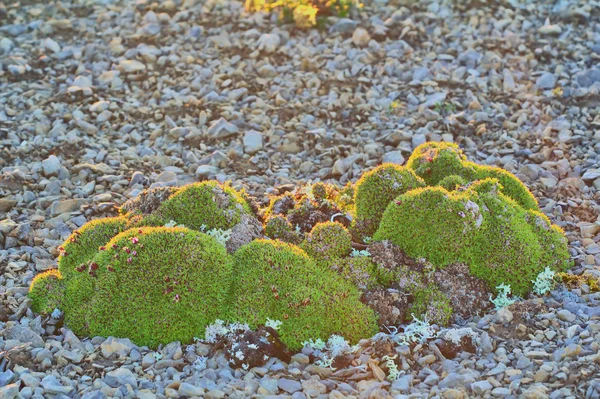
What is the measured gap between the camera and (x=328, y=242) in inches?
263

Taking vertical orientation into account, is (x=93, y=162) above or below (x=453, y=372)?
below

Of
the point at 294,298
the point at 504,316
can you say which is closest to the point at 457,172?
the point at 504,316

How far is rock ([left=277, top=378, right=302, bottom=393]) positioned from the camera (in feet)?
18.6

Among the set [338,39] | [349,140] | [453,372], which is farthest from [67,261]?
[338,39]

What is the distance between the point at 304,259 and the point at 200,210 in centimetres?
107

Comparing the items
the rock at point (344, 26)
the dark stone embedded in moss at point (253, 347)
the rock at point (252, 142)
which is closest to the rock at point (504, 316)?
the dark stone embedded in moss at point (253, 347)

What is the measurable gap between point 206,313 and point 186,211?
110 centimetres

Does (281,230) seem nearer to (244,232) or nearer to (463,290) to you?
(244,232)

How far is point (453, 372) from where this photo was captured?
5.78 metres

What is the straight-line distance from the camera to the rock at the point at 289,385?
18.6 ft

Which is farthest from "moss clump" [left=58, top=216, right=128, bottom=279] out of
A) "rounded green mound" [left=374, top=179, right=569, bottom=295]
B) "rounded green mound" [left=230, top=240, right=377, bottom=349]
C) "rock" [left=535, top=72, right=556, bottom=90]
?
"rock" [left=535, top=72, right=556, bottom=90]

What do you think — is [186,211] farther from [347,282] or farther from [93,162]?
[93,162]

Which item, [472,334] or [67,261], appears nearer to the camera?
[472,334]

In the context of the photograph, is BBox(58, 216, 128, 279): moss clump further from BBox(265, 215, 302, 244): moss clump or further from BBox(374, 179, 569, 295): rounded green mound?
BBox(374, 179, 569, 295): rounded green mound
